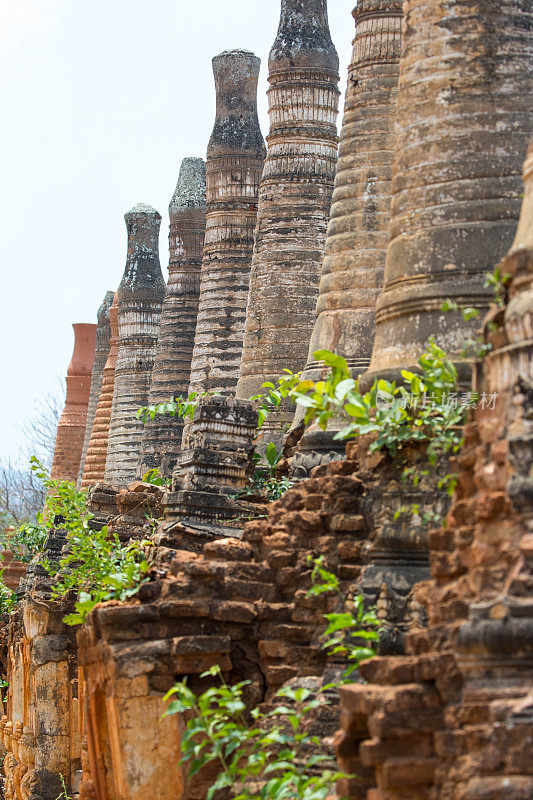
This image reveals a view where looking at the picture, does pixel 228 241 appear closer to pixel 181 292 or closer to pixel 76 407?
pixel 181 292

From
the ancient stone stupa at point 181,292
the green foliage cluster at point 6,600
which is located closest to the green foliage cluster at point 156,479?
the green foliage cluster at point 6,600

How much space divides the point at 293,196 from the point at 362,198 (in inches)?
116

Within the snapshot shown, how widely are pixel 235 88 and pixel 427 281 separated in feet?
33.3

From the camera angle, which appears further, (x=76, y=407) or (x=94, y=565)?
(x=76, y=407)

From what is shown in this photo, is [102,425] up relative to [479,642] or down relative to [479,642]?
up

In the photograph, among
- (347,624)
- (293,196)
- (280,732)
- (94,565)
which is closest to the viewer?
(347,624)

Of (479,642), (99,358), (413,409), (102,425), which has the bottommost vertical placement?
(479,642)

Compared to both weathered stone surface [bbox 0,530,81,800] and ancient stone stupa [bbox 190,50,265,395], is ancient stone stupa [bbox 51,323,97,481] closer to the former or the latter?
ancient stone stupa [bbox 190,50,265,395]

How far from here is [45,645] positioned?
553 inches

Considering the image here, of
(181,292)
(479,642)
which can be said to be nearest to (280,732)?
(479,642)

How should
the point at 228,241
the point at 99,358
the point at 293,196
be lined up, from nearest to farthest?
the point at 293,196 → the point at 228,241 → the point at 99,358

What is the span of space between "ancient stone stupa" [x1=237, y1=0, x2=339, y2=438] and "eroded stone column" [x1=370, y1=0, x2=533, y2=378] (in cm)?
A: 595

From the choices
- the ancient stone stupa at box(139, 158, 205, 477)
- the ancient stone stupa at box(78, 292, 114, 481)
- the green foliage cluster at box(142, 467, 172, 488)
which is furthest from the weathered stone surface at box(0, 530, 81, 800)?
the ancient stone stupa at box(78, 292, 114, 481)

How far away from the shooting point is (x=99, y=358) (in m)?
29.0
